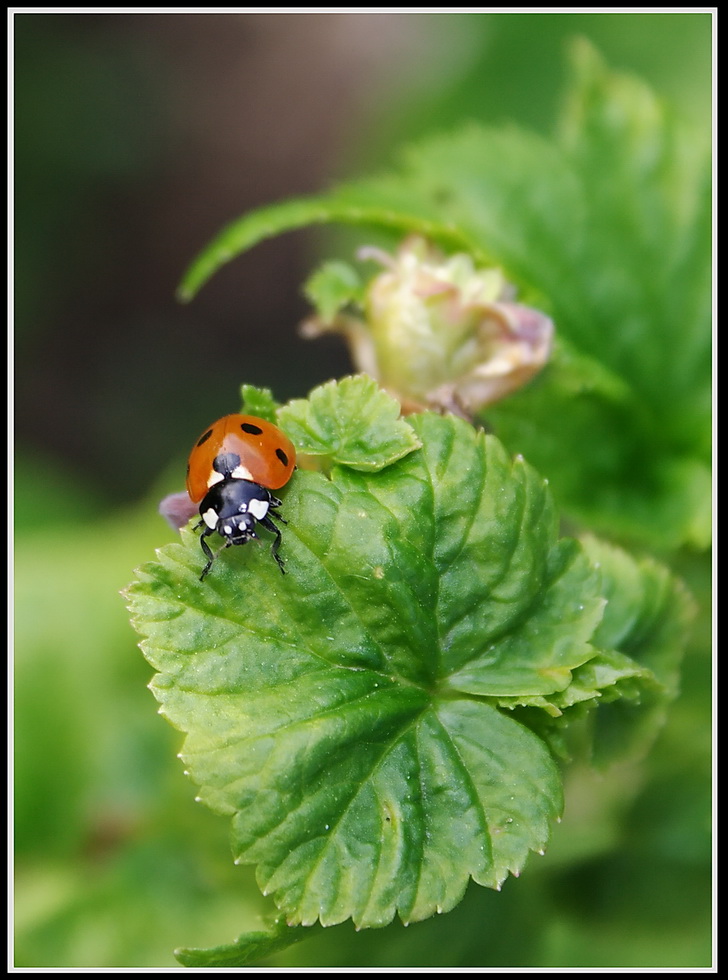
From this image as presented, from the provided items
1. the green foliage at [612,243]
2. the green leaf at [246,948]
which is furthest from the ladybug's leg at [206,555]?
the green foliage at [612,243]

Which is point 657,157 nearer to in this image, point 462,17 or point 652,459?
point 652,459

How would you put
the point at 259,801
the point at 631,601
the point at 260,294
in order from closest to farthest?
the point at 259,801 < the point at 631,601 < the point at 260,294

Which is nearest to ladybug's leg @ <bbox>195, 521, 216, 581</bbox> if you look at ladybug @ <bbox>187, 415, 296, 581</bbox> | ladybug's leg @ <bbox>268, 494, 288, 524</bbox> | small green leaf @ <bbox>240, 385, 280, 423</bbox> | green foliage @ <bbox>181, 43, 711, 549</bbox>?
ladybug @ <bbox>187, 415, 296, 581</bbox>

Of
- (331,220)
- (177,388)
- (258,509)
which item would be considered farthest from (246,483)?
(177,388)

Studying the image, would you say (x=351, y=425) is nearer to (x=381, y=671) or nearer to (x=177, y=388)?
(x=381, y=671)

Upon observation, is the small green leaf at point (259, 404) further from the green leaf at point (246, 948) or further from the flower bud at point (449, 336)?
the green leaf at point (246, 948)

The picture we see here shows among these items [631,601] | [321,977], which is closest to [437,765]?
[631,601]

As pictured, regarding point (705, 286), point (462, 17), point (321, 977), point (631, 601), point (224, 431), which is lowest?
point (321, 977)
